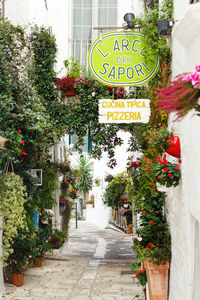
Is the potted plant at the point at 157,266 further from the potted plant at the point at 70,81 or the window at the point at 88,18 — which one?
the window at the point at 88,18

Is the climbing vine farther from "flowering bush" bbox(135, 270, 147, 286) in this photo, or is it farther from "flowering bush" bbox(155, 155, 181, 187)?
"flowering bush" bbox(155, 155, 181, 187)

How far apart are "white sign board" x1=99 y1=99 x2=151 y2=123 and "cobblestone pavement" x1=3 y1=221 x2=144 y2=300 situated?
3.73 metres

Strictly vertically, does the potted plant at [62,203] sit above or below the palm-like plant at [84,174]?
below

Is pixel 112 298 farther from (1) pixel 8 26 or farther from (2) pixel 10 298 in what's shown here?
(1) pixel 8 26

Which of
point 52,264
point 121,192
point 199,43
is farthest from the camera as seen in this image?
point 121,192

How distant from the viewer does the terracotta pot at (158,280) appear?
579 cm

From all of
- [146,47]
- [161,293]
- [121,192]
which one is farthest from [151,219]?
[121,192]

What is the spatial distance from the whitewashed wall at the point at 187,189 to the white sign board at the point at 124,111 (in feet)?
1.98

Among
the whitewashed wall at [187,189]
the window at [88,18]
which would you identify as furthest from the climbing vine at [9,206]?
the window at [88,18]

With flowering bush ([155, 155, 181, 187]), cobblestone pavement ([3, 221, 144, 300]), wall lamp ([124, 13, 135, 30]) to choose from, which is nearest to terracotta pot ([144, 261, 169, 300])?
cobblestone pavement ([3, 221, 144, 300])

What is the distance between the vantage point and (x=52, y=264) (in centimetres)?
1051

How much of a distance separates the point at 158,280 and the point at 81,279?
3.52 metres

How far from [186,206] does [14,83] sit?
14.1 ft

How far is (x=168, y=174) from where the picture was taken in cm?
473
